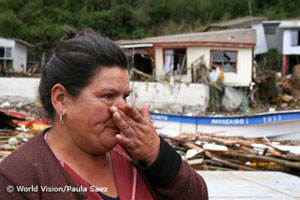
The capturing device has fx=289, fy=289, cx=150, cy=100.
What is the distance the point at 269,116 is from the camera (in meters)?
10.4

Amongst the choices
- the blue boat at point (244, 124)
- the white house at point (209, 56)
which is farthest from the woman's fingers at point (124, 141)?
the white house at point (209, 56)

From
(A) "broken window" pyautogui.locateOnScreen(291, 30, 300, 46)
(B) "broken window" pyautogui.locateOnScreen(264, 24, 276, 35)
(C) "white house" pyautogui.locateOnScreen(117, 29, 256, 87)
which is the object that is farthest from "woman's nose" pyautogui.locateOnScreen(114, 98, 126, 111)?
(B) "broken window" pyautogui.locateOnScreen(264, 24, 276, 35)

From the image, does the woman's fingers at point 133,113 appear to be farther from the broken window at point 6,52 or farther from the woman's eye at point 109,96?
the broken window at point 6,52

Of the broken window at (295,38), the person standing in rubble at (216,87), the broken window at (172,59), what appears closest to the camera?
the person standing in rubble at (216,87)

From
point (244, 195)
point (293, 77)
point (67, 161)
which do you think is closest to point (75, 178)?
point (67, 161)

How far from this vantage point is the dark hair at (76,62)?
1426mm

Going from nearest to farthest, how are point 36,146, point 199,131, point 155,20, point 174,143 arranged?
point 36,146 → point 174,143 → point 199,131 → point 155,20

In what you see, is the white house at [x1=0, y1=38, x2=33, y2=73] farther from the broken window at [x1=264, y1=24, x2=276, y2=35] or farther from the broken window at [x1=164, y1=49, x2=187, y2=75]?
the broken window at [x1=264, y1=24, x2=276, y2=35]

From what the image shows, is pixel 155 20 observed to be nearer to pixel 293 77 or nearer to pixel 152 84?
pixel 293 77

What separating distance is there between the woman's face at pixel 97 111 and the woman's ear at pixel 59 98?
28 millimetres

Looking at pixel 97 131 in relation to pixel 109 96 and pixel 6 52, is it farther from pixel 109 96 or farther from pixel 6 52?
pixel 6 52

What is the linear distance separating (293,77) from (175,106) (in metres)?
12.0

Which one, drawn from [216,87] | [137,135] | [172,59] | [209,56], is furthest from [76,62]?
[172,59]

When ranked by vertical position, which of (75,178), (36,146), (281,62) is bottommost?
(75,178)
